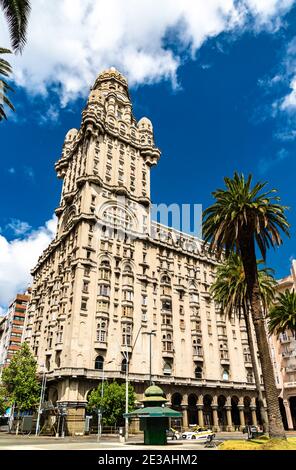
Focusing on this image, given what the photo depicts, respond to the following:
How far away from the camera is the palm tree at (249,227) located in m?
25.9

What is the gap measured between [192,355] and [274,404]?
4532 cm

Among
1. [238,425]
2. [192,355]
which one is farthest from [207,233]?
[238,425]

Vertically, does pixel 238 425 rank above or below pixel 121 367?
below

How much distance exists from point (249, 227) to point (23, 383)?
147ft

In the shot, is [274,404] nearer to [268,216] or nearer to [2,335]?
[268,216]

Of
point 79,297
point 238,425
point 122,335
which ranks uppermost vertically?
point 79,297

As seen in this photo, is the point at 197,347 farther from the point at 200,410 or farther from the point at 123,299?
the point at 123,299

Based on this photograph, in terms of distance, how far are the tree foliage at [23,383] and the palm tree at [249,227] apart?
132ft

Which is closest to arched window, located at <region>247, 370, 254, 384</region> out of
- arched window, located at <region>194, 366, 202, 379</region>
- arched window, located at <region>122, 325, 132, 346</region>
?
arched window, located at <region>194, 366, 202, 379</region>

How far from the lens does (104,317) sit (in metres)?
57.2

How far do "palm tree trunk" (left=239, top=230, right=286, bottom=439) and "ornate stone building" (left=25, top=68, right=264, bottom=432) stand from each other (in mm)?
26665

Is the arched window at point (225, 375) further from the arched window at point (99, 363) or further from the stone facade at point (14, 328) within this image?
the stone facade at point (14, 328)

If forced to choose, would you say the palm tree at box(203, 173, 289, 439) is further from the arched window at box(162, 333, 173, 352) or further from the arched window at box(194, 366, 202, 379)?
the arched window at box(194, 366, 202, 379)

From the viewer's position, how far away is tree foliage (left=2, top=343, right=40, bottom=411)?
179 feet
